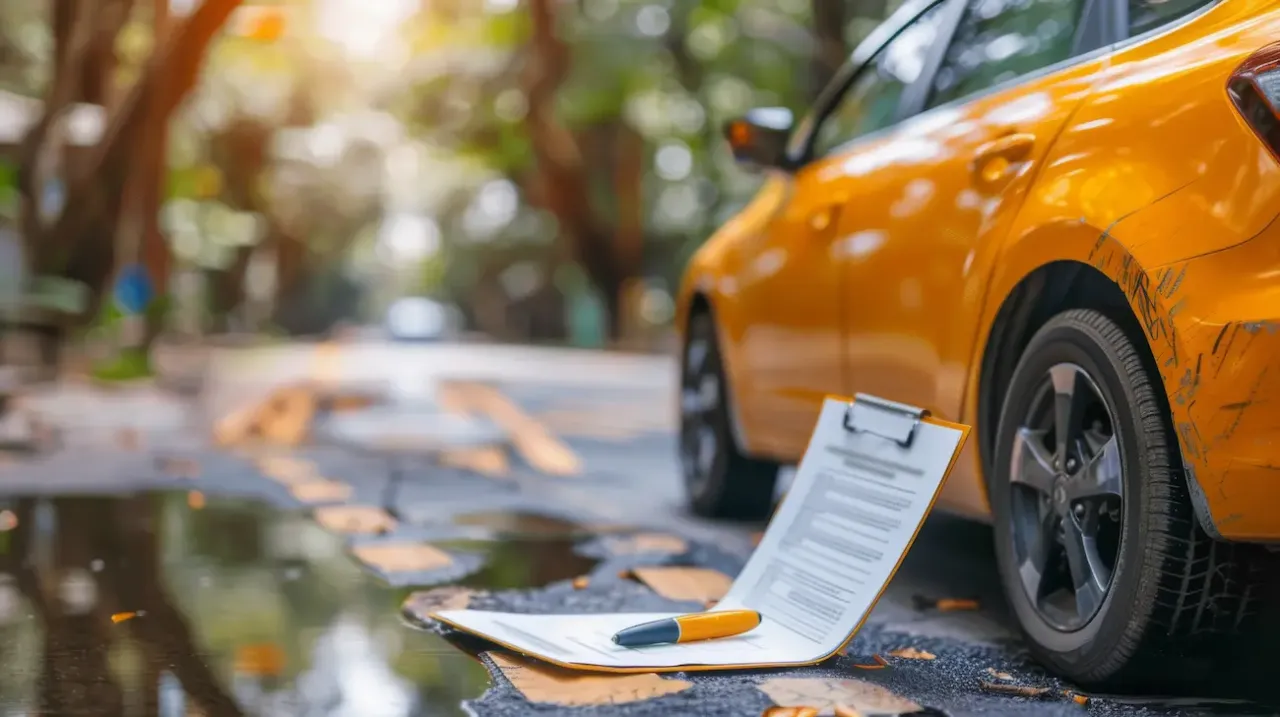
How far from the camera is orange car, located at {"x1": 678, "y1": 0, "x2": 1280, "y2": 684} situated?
2793 millimetres

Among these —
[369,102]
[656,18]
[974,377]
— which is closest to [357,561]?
[974,377]

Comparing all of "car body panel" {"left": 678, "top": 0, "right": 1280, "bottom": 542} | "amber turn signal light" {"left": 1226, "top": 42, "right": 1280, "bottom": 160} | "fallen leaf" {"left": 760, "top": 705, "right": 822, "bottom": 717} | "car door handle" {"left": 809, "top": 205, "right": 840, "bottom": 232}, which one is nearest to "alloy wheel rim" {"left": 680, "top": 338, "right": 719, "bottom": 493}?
"car door handle" {"left": 809, "top": 205, "right": 840, "bottom": 232}

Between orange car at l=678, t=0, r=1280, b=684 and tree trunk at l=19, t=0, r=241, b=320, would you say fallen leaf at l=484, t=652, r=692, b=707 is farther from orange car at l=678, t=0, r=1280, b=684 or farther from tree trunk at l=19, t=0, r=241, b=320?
tree trunk at l=19, t=0, r=241, b=320

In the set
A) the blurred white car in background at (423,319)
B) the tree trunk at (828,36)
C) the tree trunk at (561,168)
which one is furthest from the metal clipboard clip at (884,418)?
the blurred white car in background at (423,319)

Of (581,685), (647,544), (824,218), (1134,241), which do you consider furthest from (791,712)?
(647,544)

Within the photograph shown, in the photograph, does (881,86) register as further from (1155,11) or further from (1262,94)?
(1262,94)

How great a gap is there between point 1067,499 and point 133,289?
631 inches

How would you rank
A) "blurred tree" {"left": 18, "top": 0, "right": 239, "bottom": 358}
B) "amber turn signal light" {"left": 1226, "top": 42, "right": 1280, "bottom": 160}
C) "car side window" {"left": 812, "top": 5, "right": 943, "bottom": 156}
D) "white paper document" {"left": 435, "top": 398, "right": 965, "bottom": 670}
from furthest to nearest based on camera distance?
"blurred tree" {"left": 18, "top": 0, "right": 239, "bottom": 358}, "car side window" {"left": 812, "top": 5, "right": 943, "bottom": 156}, "white paper document" {"left": 435, "top": 398, "right": 965, "bottom": 670}, "amber turn signal light" {"left": 1226, "top": 42, "right": 1280, "bottom": 160}

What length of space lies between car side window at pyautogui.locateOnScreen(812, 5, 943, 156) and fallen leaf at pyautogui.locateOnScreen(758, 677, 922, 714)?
1.95 m

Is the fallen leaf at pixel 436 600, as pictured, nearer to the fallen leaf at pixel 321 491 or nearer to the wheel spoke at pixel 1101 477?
the wheel spoke at pixel 1101 477

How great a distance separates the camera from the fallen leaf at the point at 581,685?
3088 mm

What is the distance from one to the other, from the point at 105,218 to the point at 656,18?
37.9ft

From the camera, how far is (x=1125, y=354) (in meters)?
3.07

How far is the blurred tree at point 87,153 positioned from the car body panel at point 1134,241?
47.2 feet
